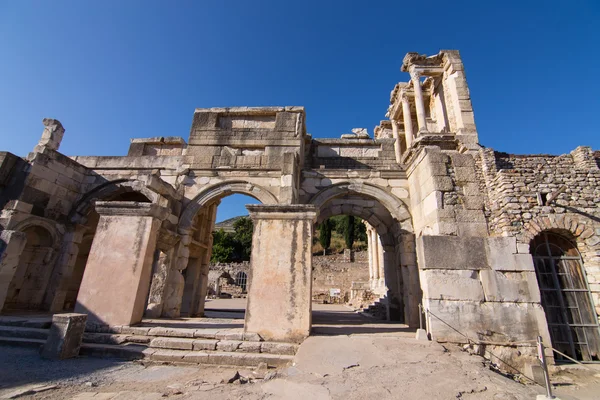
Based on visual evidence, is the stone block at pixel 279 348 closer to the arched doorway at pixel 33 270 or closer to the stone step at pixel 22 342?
the stone step at pixel 22 342

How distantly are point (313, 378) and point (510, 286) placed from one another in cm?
420

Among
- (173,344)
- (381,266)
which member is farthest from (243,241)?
(173,344)

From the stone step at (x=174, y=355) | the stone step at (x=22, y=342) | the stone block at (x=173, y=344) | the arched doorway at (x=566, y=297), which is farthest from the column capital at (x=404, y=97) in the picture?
the stone step at (x=22, y=342)

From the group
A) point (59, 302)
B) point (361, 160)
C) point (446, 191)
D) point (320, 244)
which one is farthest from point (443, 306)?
point (320, 244)

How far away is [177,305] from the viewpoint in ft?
25.6

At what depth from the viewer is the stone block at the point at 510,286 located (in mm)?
5227

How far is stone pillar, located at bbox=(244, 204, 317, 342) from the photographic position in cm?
488

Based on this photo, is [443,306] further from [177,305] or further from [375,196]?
[177,305]

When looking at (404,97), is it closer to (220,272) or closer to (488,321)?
(488,321)

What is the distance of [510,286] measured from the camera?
5.29m

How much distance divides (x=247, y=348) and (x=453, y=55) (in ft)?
42.1

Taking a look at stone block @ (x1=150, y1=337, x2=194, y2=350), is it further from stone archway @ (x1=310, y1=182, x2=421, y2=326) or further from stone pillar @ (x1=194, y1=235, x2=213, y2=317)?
stone archway @ (x1=310, y1=182, x2=421, y2=326)

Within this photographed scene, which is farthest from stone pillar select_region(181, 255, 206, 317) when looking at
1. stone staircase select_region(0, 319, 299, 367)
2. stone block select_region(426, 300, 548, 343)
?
stone block select_region(426, 300, 548, 343)

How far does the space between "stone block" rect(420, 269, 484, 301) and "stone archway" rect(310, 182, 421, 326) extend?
2285 millimetres
